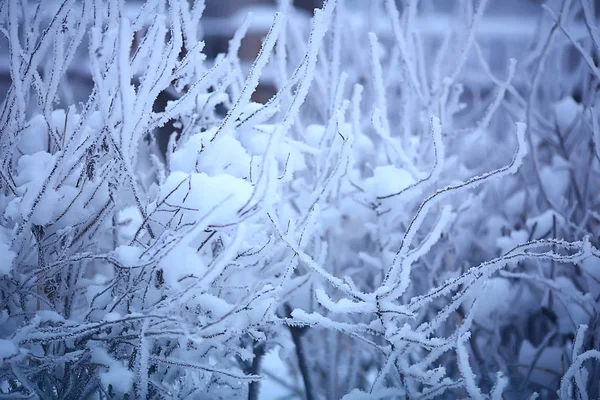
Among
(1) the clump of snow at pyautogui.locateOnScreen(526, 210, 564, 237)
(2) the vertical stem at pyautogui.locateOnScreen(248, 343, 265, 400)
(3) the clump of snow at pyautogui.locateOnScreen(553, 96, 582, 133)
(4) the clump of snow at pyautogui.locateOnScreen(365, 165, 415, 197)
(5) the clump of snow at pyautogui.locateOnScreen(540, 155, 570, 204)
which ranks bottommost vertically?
(2) the vertical stem at pyautogui.locateOnScreen(248, 343, 265, 400)

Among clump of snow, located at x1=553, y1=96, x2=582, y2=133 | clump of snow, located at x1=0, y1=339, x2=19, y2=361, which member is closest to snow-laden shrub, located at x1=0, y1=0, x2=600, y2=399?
clump of snow, located at x1=0, y1=339, x2=19, y2=361

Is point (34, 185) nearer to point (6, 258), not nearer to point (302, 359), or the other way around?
point (6, 258)

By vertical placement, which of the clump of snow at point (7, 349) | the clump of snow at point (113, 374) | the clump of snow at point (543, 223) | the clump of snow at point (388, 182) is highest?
the clump of snow at point (388, 182)

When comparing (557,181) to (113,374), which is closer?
(113,374)

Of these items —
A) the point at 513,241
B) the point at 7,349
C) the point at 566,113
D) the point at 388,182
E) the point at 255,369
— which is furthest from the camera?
the point at 566,113

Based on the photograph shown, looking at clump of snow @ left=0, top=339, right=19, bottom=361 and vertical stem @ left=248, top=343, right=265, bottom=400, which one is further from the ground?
clump of snow @ left=0, top=339, right=19, bottom=361

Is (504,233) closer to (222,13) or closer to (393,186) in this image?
(393,186)

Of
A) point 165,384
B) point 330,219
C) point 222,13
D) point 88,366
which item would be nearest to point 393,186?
point 330,219

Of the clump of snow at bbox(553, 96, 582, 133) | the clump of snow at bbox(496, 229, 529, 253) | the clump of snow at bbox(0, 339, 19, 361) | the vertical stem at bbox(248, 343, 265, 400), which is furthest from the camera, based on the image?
the clump of snow at bbox(553, 96, 582, 133)

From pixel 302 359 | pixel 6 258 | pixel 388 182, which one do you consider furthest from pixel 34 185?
pixel 302 359

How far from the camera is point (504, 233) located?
8.76ft

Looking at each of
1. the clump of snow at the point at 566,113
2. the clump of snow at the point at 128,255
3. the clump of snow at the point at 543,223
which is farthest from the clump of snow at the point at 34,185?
the clump of snow at the point at 566,113

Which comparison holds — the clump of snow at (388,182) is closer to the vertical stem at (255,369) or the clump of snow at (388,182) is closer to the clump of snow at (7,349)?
the vertical stem at (255,369)

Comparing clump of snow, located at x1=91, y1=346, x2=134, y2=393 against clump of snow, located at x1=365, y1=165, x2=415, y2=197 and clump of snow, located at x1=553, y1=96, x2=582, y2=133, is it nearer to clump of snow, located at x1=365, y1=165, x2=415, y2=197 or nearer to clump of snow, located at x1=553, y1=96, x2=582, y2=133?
clump of snow, located at x1=365, y1=165, x2=415, y2=197
